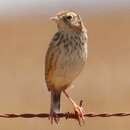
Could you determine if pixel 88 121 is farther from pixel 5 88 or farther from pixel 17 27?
pixel 17 27

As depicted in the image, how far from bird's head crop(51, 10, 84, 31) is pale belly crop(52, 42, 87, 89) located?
12.3 inches

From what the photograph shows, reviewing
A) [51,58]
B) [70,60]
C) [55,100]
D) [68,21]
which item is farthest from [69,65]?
[55,100]

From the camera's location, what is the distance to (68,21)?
1163cm

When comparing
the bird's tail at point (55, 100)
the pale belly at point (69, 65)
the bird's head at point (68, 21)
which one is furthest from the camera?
the bird's tail at point (55, 100)

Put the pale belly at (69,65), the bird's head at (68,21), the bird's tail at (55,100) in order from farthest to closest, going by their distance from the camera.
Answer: the bird's tail at (55,100) < the bird's head at (68,21) < the pale belly at (69,65)

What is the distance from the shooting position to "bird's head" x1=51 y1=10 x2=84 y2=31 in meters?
11.6

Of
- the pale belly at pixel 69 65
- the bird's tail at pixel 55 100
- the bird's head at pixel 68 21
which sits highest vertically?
the bird's head at pixel 68 21

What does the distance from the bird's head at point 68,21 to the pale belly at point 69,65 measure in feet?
1.03

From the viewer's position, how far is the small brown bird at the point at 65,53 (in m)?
11.3

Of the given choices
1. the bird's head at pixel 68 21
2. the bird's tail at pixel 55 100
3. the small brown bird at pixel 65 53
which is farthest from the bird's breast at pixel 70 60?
the bird's tail at pixel 55 100

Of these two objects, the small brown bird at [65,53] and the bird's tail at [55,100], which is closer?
the small brown bird at [65,53]

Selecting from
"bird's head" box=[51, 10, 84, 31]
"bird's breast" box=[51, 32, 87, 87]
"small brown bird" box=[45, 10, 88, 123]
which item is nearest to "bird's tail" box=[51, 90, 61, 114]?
"small brown bird" box=[45, 10, 88, 123]

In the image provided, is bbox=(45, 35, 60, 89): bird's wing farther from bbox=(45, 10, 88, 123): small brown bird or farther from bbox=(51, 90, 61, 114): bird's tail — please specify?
bbox=(51, 90, 61, 114): bird's tail

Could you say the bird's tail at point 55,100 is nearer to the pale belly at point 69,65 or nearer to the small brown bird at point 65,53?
the small brown bird at point 65,53
